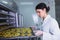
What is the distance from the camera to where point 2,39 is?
7.54 feet

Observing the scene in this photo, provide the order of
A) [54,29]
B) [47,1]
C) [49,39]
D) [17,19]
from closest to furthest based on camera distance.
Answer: [49,39]
[54,29]
[17,19]
[47,1]

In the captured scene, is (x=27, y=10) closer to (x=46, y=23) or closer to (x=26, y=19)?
(x=26, y=19)

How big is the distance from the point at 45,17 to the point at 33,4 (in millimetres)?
3217

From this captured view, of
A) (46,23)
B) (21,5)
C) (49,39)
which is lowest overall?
(49,39)

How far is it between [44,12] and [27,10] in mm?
3409

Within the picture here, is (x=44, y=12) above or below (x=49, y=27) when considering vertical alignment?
above

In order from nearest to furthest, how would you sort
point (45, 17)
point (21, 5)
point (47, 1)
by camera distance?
point (45, 17), point (47, 1), point (21, 5)

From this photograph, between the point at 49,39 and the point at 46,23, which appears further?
the point at 46,23

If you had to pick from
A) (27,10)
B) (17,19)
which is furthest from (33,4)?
(17,19)

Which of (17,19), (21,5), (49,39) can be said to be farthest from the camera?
(21,5)

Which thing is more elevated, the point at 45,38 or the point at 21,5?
the point at 21,5

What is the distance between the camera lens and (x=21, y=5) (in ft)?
21.0

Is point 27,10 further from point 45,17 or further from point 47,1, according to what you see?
point 45,17

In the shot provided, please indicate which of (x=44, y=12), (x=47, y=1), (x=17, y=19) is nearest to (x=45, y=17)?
(x=44, y=12)
